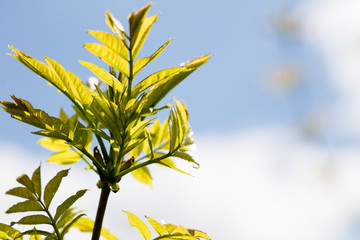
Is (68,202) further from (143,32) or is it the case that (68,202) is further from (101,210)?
(143,32)

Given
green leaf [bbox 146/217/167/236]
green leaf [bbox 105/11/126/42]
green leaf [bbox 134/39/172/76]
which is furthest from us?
green leaf [bbox 146/217/167/236]

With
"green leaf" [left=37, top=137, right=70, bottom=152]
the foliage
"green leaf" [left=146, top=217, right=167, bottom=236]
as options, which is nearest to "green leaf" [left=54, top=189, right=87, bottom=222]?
the foliage

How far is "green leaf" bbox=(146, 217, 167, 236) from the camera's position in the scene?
953 mm

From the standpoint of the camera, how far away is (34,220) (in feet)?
2.94

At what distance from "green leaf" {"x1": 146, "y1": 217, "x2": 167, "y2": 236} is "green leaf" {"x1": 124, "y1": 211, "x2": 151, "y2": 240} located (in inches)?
1.0

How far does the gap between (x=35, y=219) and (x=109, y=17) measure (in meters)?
0.49

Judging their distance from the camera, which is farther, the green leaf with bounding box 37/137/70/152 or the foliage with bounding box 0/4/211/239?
the green leaf with bounding box 37/137/70/152

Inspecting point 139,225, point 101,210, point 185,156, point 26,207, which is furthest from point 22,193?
point 185,156

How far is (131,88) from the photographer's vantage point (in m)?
0.90

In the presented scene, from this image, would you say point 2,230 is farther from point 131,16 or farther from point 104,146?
point 131,16

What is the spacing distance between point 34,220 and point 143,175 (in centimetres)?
34

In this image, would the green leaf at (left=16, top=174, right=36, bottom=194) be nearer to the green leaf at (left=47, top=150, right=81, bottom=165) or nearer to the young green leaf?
the young green leaf

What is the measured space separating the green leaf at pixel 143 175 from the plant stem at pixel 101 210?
9.5 inches

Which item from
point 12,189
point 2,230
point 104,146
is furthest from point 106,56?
point 2,230
